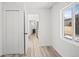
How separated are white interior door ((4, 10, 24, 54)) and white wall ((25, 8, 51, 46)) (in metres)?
2.19

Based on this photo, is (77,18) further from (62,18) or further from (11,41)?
(11,41)

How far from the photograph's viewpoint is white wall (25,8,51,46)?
697 centimetres

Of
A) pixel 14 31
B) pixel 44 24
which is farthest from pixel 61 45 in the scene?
pixel 44 24

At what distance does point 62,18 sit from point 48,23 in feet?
7.35

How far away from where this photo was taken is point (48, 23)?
23.0 feet

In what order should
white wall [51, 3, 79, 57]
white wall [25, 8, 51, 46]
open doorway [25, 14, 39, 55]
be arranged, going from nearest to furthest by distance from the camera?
white wall [51, 3, 79, 57] → open doorway [25, 14, 39, 55] → white wall [25, 8, 51, 46]

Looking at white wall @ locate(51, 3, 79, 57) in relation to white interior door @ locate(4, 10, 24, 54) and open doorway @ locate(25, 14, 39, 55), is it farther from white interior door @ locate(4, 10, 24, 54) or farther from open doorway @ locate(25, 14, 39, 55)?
white interior door @ locate(4, 10, 24, 54)

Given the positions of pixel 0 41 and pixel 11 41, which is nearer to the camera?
pixel 0 41

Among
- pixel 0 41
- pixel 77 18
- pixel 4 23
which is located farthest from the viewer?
pixel 4 23

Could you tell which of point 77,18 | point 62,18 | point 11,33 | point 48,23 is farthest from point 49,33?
point 77,18

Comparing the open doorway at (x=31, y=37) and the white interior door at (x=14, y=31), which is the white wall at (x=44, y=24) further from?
the white interior door at (x=14, y=31)

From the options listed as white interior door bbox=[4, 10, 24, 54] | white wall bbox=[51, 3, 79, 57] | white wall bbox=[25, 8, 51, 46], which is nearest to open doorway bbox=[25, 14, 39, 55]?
white interior door bbox=[4, 10, 24, 54]

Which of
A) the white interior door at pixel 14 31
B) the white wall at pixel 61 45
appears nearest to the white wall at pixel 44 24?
the white wall at pixel 61 45

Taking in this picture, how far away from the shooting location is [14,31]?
4816 millimetres
